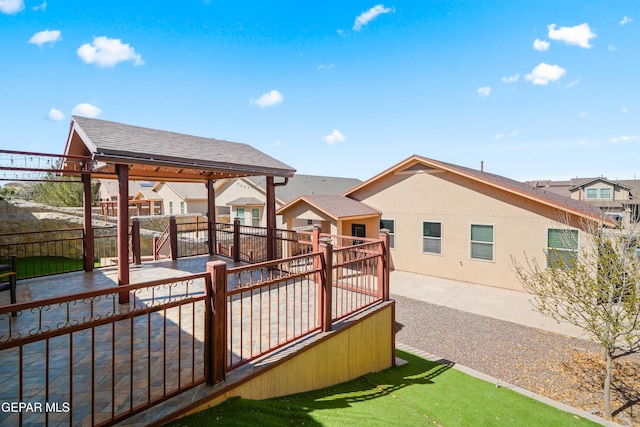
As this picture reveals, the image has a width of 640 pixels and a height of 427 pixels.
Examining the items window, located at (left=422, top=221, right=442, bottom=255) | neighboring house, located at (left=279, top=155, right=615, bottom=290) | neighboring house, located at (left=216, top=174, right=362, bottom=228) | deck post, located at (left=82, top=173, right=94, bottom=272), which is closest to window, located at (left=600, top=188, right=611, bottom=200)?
neighboring house, located at (left=279, top=155, right=615, bottom=290)

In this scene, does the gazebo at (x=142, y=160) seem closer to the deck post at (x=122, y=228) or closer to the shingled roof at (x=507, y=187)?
the deck post at (x=122, y=228)

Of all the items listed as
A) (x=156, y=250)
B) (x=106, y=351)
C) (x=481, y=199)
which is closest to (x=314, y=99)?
(x=481, y=199)

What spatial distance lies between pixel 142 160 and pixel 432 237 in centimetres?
1193

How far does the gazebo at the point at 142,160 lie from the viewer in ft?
17.7

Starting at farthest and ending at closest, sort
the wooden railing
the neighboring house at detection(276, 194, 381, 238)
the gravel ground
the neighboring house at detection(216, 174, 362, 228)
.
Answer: the neighboring house at detection(216, 174, 362, 228) < the neighboring house at detection(276, 194, 381, 238) < the gravel ground < the wooden railing

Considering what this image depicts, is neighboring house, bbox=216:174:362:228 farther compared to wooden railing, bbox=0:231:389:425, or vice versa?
neighboring house, bbox=216:174:362:228

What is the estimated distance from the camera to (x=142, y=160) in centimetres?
552

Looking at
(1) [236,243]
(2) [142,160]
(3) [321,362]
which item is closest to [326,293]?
(3) [321,362]

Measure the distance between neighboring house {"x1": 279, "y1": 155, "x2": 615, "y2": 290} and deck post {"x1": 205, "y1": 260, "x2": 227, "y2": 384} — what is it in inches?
395

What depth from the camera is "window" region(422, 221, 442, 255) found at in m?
13.1

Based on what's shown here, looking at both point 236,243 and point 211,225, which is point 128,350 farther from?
point 211,225

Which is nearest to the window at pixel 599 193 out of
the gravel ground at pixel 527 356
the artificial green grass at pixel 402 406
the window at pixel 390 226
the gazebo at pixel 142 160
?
the window at pixel 390 226

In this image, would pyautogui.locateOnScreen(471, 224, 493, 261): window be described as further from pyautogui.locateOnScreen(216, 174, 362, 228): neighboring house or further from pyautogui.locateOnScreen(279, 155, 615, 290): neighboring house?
pyautogui.locateOnScreen(216, 174, 362, 228): neighboring house

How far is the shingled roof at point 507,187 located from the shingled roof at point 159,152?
23.7 feet
